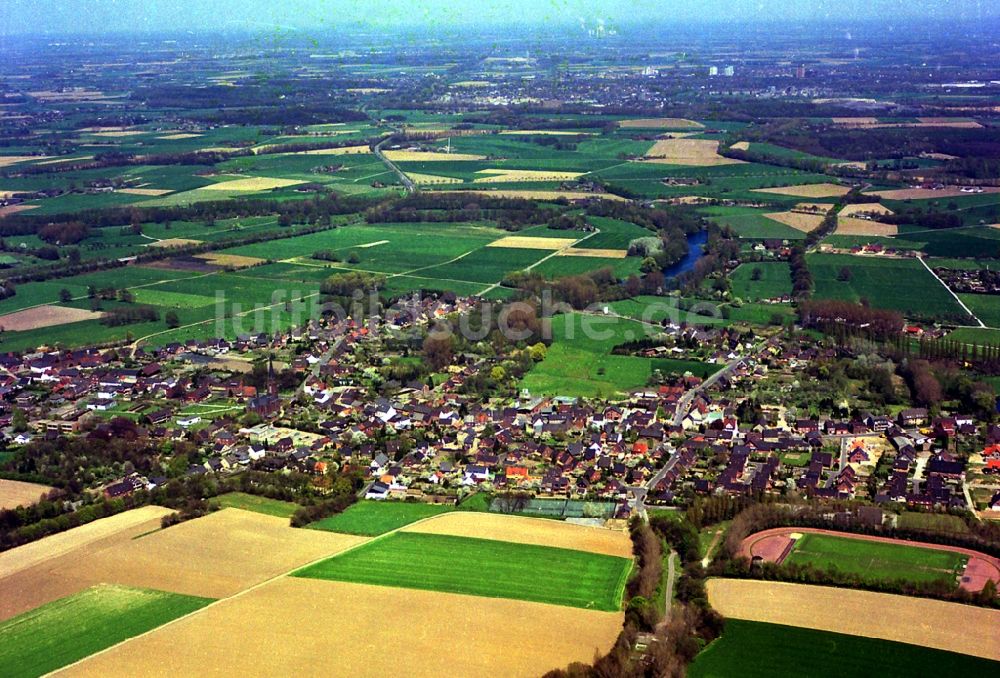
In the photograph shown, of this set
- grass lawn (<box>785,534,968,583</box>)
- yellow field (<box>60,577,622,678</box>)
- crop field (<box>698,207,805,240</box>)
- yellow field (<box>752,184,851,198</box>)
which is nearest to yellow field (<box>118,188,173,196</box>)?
crop field (<box>698,207,805,240</box>)

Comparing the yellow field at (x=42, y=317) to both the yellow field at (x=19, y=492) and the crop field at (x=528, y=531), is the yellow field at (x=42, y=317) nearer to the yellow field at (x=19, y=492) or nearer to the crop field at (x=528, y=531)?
the yellow field at (x=19, y=492)

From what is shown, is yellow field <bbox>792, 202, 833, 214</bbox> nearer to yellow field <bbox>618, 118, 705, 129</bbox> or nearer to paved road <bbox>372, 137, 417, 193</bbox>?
paved road <bbox>372, 137, 417, 193</bbox>

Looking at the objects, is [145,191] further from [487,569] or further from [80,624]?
[487,569]

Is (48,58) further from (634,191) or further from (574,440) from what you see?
(574,440)

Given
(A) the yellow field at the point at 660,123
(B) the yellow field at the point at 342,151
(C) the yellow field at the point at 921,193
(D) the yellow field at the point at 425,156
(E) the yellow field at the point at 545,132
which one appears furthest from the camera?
(A) the yellow field at the point at 660,123

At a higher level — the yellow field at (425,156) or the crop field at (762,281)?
the yellow field at (425,156)

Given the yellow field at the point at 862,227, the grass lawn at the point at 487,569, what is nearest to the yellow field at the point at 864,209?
the yellow field at the point at 862,227

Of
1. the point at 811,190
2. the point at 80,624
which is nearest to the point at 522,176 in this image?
the point at 811,190

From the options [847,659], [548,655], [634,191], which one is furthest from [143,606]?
[634,191]
